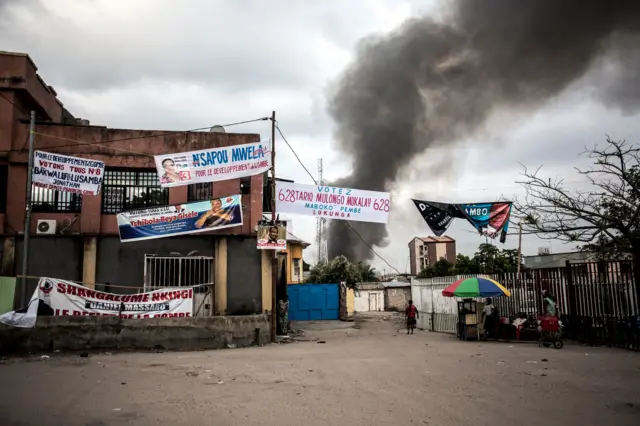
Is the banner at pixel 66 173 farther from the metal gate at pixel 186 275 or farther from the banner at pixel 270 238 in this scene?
the banner at pixel 270 238

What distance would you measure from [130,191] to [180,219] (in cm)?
231

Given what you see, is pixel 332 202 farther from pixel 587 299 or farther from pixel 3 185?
pixel 3 185

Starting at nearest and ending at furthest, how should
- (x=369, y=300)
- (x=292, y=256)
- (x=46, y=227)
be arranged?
1. (x=46, y=227)
2. (x=292, y=256)
3. (x=369, y=300)

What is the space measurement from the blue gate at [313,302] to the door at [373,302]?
1606 cm

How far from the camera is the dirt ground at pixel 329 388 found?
6.46 metres

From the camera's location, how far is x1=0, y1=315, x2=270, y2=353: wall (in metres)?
13.8

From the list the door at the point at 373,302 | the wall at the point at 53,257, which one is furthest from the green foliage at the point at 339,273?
the wall at the point at 53,257

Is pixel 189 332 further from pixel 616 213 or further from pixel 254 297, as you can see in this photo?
pixel 616 213

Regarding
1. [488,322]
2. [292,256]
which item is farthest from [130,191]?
[292,256]

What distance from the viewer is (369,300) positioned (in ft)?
153

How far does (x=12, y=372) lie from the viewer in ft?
33.4

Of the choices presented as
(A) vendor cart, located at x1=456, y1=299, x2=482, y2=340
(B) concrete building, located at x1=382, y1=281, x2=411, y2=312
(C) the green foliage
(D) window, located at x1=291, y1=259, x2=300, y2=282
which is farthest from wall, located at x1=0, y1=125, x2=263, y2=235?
(B) concrete building, located at x1=382, y1=281, x2=411, y2=312

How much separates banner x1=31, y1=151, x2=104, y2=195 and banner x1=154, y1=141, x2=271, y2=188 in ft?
6.13

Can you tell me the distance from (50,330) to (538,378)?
1235 centimetres
